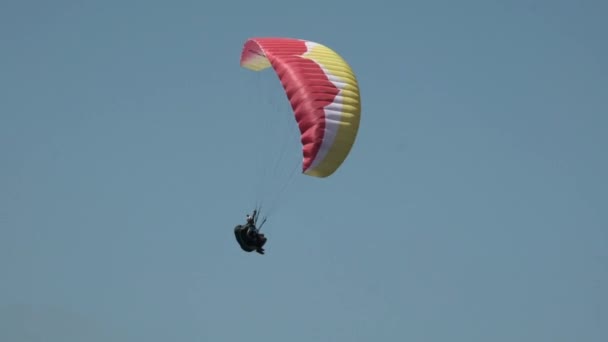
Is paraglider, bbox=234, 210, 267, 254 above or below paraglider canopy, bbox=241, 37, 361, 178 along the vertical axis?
below

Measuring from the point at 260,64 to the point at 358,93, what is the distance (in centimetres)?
478

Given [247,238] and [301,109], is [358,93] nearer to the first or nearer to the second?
[301,109]

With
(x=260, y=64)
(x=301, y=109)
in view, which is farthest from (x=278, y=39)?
(x=301, y=109)

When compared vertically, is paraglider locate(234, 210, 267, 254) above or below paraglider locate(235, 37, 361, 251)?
below

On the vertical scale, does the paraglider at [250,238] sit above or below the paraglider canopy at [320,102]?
below

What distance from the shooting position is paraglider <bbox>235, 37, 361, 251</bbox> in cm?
5159

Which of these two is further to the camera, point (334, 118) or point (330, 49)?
point (330, 49)

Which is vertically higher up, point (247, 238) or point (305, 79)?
point (305, 79)

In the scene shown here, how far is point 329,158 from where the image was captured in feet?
170

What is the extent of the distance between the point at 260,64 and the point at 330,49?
2.49 metres

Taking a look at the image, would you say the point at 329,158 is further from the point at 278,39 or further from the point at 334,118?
the point at 278,39

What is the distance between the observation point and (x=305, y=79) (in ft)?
173

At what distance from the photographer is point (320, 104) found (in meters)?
52.0

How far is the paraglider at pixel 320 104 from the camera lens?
2031 inches
